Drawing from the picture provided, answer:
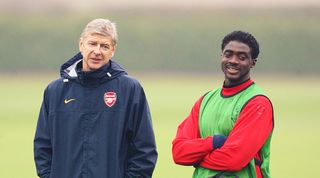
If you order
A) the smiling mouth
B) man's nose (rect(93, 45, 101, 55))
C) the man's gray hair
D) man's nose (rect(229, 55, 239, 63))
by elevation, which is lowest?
the smiling mouth

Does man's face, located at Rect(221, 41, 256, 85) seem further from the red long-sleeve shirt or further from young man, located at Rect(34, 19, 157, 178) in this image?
young man, located at Rect(34, 19, 157, 178)

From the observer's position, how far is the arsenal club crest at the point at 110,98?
4488 mm

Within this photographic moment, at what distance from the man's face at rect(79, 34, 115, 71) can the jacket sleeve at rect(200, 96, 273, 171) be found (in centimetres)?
83

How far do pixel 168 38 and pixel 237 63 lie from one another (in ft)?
137

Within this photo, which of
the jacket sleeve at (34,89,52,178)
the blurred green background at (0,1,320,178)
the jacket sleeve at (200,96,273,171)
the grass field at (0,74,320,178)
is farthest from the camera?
the blurred green background at (0,1,320,178)

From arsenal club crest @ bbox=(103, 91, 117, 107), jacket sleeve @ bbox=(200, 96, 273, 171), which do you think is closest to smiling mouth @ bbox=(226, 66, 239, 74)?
jacket sleeve @ bbox=(200, 96, 273, 171)

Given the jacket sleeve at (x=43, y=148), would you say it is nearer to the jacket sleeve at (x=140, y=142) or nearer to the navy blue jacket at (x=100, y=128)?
the navy blue jacket at (x=100, y=128)

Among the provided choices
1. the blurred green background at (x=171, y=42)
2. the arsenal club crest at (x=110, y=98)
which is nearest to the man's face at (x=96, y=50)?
the arsenal club crest at (x=110, y=98)

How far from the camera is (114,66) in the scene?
4566 mm

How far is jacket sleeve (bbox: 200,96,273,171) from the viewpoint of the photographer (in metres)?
4.35

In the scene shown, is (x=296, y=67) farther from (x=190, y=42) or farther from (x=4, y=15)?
(x=4, y=15)

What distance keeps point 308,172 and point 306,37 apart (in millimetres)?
34569

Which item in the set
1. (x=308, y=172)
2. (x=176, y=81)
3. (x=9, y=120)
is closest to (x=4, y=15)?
(x=176, y=81)

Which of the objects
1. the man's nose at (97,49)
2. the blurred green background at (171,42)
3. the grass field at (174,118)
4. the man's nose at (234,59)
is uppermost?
the blurred green background at (171,42)
